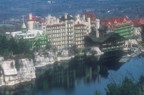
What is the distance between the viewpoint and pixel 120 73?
45.3 ft

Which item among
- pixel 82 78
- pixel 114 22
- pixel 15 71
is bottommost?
pixel 82 78

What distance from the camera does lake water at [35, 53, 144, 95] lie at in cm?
1246

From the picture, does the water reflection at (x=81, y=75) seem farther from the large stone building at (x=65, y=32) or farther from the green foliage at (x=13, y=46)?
the large stone building at (x=65, y=32)

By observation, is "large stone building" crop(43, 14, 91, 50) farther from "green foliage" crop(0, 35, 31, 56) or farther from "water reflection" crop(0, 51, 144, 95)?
"green foliage" crop(0, 35, 31, 56)

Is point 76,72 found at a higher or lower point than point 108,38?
lower

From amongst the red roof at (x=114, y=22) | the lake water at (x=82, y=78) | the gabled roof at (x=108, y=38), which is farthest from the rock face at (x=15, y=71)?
the red roof at (x=114, y=22)

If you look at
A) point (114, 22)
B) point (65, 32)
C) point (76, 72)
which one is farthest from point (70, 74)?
point (114, 22)

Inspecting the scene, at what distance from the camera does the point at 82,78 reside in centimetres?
1386

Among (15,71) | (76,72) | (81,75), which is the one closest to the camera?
(15,71)

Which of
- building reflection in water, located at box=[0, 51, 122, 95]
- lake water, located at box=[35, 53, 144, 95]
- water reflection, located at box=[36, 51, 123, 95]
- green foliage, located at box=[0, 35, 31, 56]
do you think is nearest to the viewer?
lake water, located at box=[35, 53, 144, 95]

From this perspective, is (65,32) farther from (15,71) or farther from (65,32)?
(15,71)

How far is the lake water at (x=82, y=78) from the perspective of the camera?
12461 millimetres

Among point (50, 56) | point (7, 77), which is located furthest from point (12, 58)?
point (50, 56)

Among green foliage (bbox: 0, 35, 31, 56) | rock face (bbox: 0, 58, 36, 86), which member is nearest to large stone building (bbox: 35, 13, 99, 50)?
green foliage (bbox: 0, 35, 31, 56)
